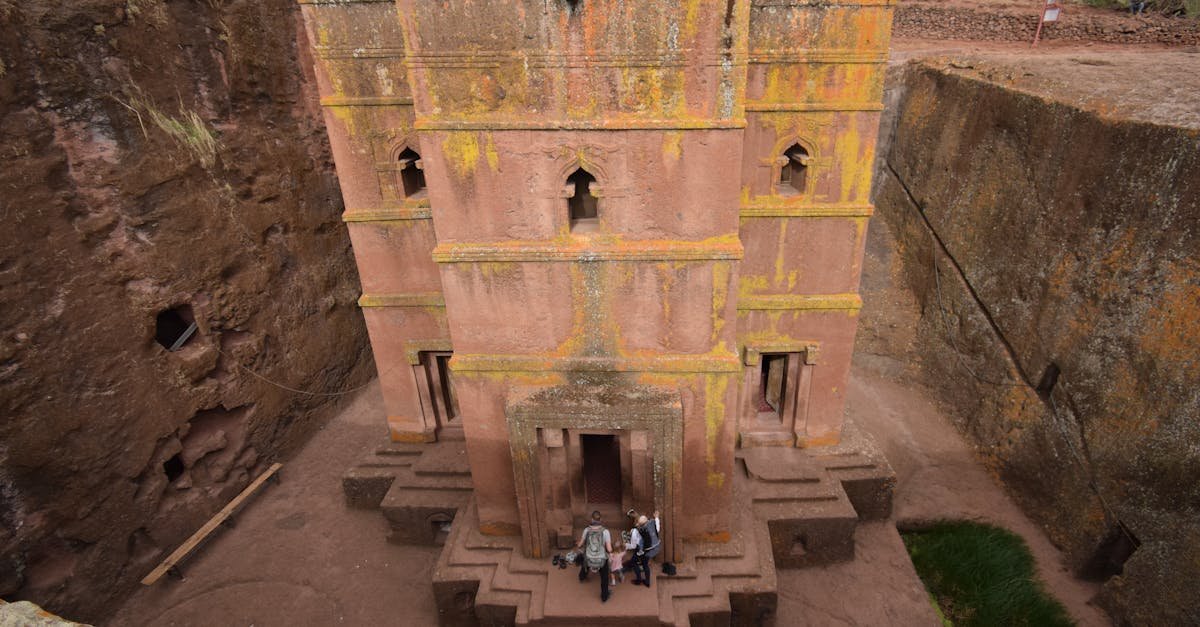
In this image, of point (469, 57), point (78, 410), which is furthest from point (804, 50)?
point (78, 410)

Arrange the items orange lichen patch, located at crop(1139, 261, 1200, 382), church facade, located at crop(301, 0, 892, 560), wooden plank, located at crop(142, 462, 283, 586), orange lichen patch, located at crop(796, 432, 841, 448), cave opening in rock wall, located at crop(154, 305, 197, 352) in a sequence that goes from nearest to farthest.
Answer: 1. church facade, located at crop(301, 0, 892, 560)
2. orange lichen patch, located at crop(1139, 261, 1200, 382)
3. wooden plank, located at crop(142, 462, 283, 586)
4. cave opening in rock wall, located at crop(154, 305, 197, 352)
5. orange lichen patch, located at crop(796, 432, 841, 448)

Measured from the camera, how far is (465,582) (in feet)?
22.8

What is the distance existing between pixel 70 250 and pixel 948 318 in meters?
14.6

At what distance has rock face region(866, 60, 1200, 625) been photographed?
22.9 feet

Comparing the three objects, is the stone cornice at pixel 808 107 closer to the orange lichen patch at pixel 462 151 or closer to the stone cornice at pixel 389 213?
the orange lichen patch at pixel 462 151

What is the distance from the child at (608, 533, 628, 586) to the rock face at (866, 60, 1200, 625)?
21.0ft

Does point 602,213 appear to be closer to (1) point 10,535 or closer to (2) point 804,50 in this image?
(2) point 804,50

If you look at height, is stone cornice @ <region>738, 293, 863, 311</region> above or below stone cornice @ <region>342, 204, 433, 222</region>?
below

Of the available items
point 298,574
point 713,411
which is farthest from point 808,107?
point 298,574

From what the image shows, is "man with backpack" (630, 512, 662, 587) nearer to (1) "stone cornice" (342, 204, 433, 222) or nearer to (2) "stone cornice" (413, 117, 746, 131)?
(2) "stone cornice" (413, 117, 746, 131)

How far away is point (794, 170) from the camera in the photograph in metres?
8.23

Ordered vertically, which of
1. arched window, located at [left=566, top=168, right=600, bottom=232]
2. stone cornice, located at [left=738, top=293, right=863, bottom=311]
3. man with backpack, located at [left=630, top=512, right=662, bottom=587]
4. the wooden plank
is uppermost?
arched window, located at [left=566, top=168, right=600, bottom=232]

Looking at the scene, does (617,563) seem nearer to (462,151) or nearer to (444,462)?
(444,462)

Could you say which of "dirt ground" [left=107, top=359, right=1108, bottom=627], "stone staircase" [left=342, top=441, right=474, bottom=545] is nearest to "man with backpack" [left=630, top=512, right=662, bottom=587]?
"dirt ground" [left=107, top=359, right=1108, bottom=627]
